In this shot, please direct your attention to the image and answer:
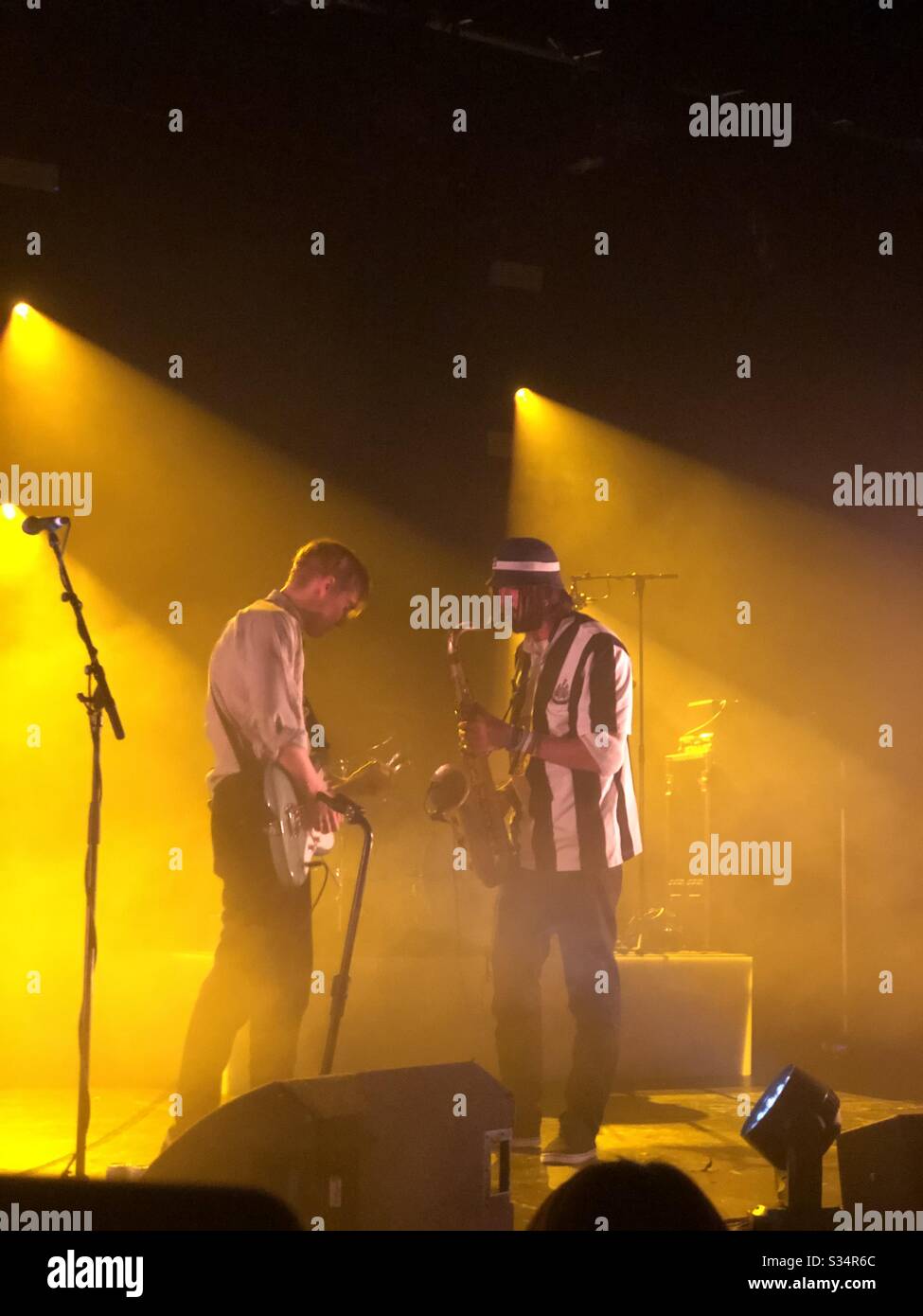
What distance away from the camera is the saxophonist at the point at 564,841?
4.64 meters

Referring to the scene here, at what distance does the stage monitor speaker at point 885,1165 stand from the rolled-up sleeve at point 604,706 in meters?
1.98

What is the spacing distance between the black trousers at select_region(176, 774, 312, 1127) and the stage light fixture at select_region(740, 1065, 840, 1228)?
1623mm

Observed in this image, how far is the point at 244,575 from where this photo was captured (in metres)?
8.48

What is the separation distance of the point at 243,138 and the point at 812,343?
11.8 ft

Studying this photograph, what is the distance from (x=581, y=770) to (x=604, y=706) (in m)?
0.24

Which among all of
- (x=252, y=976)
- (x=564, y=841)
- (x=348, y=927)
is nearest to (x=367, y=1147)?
(x=348, y=927)

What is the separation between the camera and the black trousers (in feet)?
14.0

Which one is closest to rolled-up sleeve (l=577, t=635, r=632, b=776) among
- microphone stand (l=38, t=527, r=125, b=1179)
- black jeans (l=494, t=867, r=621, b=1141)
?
black jeans (l=494, t=867, r=621, b=1141)

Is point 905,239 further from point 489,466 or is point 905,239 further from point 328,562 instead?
point 328,562
